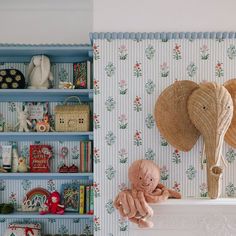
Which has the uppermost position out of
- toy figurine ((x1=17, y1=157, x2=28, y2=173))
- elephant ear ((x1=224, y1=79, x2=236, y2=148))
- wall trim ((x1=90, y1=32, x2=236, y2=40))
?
wall trim ((x1=90, y1=32, x2=236, y2=40))

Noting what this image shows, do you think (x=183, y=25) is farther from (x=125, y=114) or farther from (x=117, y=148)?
(x=117, y=148)

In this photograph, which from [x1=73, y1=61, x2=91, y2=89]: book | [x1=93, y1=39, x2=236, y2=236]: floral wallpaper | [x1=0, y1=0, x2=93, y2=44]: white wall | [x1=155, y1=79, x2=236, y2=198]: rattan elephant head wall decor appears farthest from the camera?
[x1=0, y1=0, x2=93, y2=44]: white wall

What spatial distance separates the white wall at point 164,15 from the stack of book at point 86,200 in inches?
44.4

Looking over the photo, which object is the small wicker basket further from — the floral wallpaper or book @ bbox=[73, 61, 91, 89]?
the floral wallpaper

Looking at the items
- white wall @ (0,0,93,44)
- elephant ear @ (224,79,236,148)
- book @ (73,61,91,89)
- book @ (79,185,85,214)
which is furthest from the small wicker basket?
elephant ear @ (224,79,236,148)

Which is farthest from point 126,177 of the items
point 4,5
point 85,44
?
point 4,5

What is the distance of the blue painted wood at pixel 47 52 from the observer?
2.84 m

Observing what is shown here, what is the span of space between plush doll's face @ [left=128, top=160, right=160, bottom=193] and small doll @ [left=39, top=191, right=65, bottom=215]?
0.79 m

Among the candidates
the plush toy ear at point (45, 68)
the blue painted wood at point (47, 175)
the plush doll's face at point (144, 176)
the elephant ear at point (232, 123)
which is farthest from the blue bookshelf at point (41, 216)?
the elephant ear at point (232, 123)

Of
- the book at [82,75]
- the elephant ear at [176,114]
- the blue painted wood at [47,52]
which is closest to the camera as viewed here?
the elephant ear at [176,114]

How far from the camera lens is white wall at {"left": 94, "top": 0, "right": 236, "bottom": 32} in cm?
255

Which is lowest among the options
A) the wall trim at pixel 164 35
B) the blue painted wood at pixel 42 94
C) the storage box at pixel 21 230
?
the storage box at pixel 21 230

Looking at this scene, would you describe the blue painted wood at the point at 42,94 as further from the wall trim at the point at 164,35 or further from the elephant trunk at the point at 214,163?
the elephant trunk at the point at 214,163

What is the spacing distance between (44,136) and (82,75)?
1.72ft
